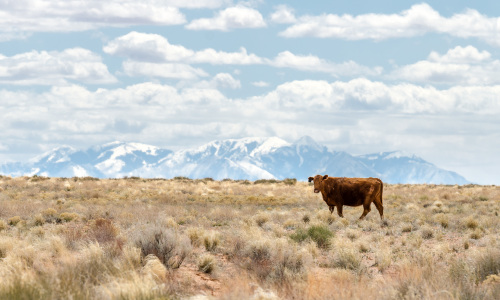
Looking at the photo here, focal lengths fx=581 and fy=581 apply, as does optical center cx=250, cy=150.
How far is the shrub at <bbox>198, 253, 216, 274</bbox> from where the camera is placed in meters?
11.7

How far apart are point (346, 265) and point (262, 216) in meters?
9.27

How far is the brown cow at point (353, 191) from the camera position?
70.6 ft

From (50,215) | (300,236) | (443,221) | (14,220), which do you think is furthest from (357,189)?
(14,220)

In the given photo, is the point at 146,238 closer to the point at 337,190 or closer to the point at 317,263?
the point at 317,263

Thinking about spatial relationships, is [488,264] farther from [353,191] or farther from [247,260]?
[353,191]

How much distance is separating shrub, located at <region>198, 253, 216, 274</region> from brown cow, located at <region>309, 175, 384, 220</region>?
34.6 ft

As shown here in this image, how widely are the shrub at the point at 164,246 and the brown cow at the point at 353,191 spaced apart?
10581 millimetres

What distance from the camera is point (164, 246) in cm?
1169

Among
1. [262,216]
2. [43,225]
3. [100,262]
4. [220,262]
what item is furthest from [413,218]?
[100,262]

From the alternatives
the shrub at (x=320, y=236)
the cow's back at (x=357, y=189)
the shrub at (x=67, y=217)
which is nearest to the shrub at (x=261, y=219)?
the cow's back at (x=357, y=189)

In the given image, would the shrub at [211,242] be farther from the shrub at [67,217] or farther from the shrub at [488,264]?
the shrub at [67,217]

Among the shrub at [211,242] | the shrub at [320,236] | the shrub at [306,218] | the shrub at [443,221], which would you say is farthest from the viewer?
the shrub at [306,218]

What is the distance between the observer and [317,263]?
13.2m

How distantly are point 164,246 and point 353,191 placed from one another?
1146 cm
